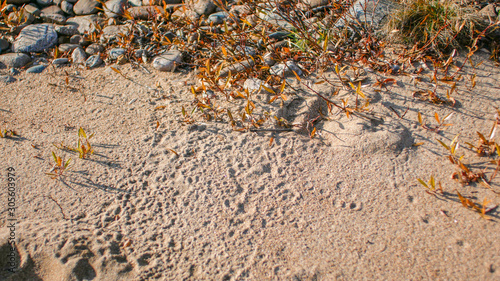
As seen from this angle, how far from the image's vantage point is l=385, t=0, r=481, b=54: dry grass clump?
8.75ft

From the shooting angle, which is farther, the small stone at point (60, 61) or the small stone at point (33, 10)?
the small stone at point (33, 10)

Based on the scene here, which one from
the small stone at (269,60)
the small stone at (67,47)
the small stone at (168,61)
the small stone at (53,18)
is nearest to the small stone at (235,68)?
the small stone at (269,60)

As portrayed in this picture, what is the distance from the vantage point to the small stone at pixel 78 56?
128 inches

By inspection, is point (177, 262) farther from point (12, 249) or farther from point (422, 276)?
point (422, 276)

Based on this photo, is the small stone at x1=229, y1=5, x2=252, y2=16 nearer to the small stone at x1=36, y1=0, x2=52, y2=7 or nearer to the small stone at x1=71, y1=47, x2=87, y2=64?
the small stone at x1=71, y1=47, x2=87, y2=64

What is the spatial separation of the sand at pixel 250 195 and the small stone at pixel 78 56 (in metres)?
0.75

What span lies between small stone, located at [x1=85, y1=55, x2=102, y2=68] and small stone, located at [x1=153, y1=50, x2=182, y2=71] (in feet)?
2.01

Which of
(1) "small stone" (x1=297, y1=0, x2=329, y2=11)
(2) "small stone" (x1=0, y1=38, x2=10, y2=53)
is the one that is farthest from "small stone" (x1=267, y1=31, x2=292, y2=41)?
(2) "small stone" (x1=0, y1=38, x2=10, y2=53)

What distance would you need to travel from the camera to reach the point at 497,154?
2.02m

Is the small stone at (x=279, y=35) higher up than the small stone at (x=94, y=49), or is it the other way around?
the small stone at (x=279, y=35)

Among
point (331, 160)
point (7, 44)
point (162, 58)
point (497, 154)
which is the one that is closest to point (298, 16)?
point (162, 58)

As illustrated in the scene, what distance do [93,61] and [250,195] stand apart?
222 cm

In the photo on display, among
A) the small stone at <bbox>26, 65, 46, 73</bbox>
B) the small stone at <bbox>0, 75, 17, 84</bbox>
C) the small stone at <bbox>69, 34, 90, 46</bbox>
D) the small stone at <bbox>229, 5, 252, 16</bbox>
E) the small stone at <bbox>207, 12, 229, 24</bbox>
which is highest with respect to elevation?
the small stone at <bbox>229, 5, 252, 16</bbox>

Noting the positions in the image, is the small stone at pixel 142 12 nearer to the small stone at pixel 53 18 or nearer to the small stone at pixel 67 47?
the small stone at pixel 67 47
